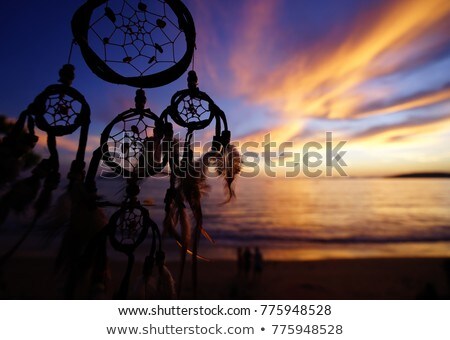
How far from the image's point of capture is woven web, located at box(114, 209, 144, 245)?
801 mm

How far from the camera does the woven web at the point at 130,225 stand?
80 cm

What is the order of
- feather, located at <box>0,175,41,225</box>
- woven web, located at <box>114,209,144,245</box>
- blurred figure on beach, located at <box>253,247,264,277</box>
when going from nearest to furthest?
feather, located at <box>0,175,41,225</box>
woven web, located at <box>114,209,144,245</box>
blurred figure on beach, located at <box>253,247,264,277</box>

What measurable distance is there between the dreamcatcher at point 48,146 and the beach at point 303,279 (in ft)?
16.6

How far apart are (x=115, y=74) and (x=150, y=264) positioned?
1.76ft

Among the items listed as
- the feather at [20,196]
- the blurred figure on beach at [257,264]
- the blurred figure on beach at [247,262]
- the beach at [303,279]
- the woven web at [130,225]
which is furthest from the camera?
the blurred figure on beach at [247,262]

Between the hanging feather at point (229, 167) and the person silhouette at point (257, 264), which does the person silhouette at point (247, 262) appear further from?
the hanging feather at point (229, 167)

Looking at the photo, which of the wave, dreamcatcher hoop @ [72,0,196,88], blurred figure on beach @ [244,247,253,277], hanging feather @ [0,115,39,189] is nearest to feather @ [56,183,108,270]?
hanging feather @ [0,115,39,189]

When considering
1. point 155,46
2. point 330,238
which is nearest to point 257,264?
point 330,238

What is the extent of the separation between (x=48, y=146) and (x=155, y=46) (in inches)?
15.8

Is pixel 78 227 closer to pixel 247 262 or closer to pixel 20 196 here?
pixel 20 196

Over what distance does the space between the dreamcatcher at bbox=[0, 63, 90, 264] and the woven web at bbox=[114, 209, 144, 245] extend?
159mm

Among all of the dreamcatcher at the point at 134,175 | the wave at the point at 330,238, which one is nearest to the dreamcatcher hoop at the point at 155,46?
the dreamcatcher at the point at 134,175

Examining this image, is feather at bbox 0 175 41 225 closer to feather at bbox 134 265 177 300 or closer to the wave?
feather at bbox 134 265 177 300
